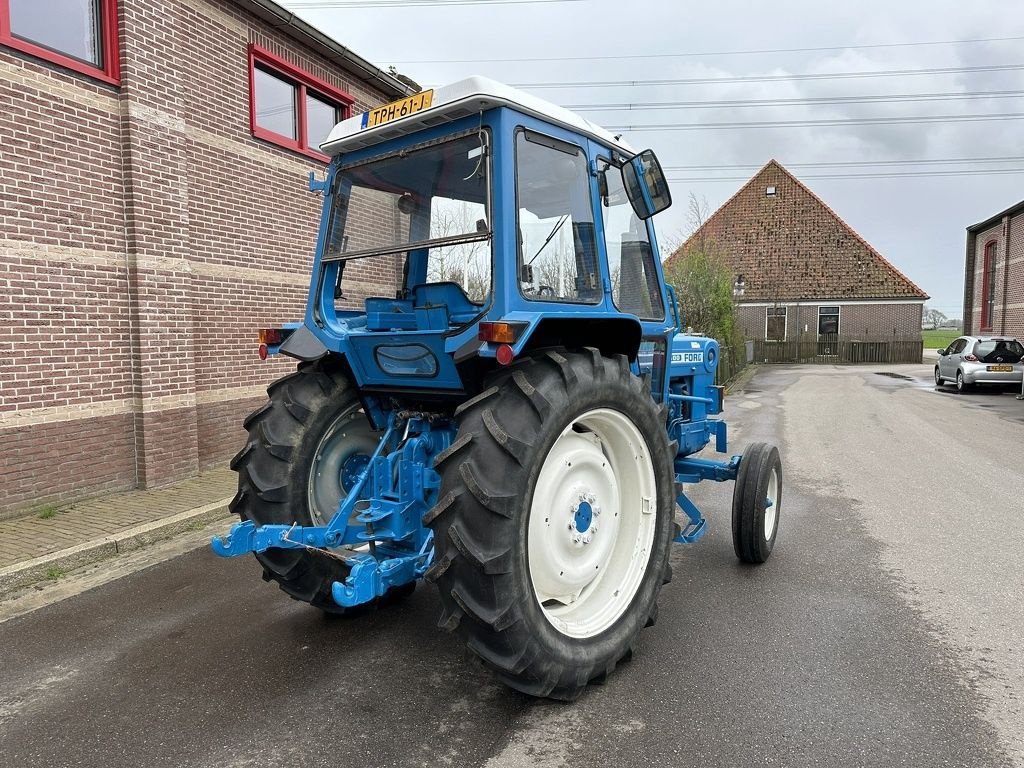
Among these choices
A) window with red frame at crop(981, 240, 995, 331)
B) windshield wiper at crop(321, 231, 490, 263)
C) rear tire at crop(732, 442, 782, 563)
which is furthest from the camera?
window with red frame at crop(981, 240, 995, 331)

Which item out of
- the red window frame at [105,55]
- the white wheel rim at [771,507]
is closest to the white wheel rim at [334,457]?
the white wheel rim at [771,507]

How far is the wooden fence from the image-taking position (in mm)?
33969

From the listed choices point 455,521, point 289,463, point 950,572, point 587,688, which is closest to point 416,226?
point 289,463

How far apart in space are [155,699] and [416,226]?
2.51 meters

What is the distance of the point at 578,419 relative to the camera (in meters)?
3.00

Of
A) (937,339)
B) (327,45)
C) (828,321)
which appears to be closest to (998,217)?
(828,321)

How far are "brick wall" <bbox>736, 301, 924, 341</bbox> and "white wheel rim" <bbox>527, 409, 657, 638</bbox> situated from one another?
3219 centimetres

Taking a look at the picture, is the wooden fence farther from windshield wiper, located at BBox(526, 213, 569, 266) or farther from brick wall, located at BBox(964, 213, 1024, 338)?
windshield wiper, located at BBox(526, 213, 569, 266)

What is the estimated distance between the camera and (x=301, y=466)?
360 centimetres

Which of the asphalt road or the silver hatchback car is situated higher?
the silver hatchback car

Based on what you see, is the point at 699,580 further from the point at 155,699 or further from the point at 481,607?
the point at 155,699

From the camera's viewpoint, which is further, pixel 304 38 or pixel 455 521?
pixel 304 38

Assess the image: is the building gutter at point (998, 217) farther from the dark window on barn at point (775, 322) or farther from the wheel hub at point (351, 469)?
the wheel hub at point (351, 469)

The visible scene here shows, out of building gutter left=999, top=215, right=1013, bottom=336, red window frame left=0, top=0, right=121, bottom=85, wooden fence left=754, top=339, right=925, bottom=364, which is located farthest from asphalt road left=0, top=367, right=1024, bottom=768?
wooden fence left=754, top=339, right=925, bottom=364
